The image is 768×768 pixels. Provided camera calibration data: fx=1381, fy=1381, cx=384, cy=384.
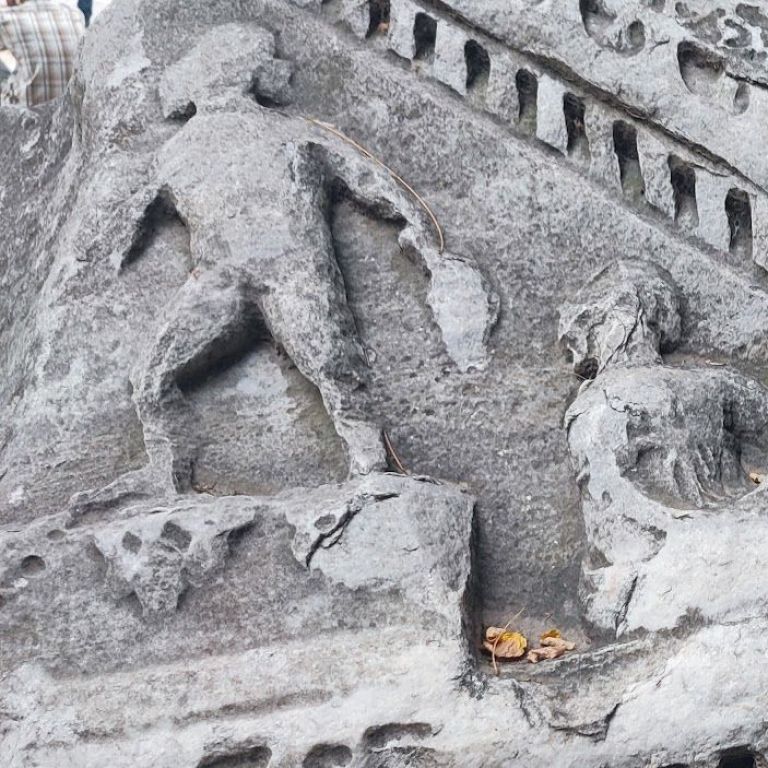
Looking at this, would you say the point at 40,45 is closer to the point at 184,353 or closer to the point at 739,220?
the point at 184,353

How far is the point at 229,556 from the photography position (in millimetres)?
3271

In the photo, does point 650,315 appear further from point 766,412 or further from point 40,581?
point 40,581

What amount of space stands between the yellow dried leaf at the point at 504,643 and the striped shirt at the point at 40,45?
3940mm

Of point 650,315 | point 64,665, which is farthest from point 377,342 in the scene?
point 64,665

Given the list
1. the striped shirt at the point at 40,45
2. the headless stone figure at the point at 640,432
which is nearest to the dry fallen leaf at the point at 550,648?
the headless stone figure at the point at 640,432

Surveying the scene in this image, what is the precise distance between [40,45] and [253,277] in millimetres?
3252

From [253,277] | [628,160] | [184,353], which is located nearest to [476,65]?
[628,160]

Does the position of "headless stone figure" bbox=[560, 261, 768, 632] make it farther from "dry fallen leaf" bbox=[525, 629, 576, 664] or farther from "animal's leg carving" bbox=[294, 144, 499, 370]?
"animal's leg carving" bbox=[294, 144, 499, 370]

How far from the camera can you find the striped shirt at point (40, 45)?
6.34 meters

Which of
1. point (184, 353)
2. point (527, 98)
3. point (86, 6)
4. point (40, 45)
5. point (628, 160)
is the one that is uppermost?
point (527, 98)

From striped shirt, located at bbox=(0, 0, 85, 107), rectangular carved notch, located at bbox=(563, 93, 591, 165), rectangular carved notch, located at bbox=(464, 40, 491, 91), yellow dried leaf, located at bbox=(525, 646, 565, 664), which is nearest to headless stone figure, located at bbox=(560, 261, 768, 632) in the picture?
yellow dried leaf, located at bbox=(525, 646, 565, 664)

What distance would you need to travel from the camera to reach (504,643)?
10.9 ft

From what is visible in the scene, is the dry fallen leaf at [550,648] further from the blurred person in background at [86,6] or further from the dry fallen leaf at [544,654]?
the blurred person in background at [86,6]

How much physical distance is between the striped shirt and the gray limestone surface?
1.73m
